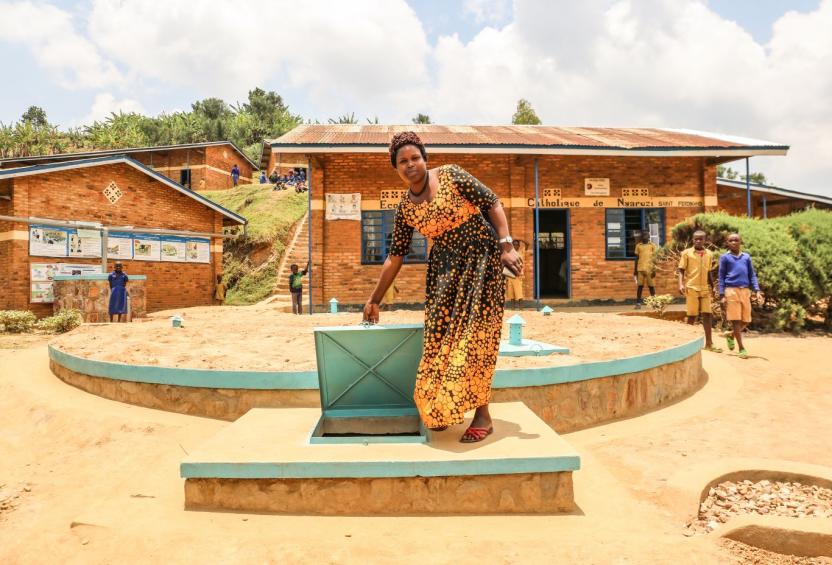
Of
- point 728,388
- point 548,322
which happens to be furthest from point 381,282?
point 548,322

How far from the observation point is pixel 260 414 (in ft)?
11.7

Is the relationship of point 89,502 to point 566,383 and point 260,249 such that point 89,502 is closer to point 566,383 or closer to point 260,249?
point 566,383

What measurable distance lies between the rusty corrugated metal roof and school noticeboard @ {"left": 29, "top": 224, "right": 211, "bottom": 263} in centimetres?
661

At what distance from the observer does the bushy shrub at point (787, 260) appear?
31.0ft

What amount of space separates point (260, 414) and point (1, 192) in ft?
47.0

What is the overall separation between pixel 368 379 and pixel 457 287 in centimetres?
89

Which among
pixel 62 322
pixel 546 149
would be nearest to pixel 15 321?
pixel 62 322

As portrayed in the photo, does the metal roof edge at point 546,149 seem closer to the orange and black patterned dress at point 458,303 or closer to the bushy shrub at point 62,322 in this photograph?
the bushy shrub at point 62,322

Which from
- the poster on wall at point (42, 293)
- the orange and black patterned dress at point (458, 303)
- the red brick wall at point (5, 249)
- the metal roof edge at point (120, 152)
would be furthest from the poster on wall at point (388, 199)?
the metal roof edge at point (120, 152)

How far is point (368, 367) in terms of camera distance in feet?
10.8

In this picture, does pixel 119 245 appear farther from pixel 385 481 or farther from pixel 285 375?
pixel 385 481

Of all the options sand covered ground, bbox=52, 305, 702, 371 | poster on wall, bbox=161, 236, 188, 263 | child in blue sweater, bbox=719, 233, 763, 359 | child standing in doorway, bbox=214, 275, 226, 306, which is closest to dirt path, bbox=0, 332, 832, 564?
sand covered ground, bbox=52, 305, 702, 371

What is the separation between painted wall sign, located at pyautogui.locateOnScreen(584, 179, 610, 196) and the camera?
13.6 meters

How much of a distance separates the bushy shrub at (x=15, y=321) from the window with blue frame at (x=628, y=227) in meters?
14.3
